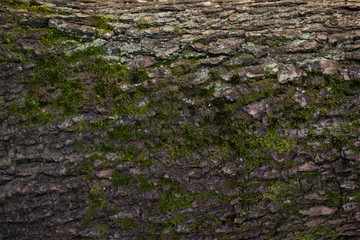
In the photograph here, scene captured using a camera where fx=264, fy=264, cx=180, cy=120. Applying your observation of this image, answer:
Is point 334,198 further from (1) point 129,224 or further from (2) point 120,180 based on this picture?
(2) point 120,180

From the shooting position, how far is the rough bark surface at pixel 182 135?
374 centimetres

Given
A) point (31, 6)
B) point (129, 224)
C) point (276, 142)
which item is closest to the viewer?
point (276, 142)

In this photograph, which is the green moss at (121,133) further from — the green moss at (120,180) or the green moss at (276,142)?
the green moss at (276,142)

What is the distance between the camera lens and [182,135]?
12.5ft

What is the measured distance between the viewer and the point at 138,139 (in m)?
Result: 3.84

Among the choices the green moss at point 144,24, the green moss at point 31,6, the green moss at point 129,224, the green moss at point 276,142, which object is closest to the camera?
the green moss at point 276,142

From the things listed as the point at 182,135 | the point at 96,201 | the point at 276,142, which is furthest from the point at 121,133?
the point at 276,142

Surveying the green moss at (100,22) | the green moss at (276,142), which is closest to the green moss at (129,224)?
the green moss at (276,142)

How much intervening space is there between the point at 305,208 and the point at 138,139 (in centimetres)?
264

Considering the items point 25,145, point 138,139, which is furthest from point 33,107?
point 138,139

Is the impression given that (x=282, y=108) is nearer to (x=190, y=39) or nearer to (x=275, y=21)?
(x=275, y=21)

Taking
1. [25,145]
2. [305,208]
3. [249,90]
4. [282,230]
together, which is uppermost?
[249,90]

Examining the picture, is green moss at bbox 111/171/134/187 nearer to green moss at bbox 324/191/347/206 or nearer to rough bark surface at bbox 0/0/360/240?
rough bark surface at bbox 0/0/360/240

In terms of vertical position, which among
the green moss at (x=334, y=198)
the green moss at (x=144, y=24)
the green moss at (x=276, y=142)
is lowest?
the green moss at (x=334, y=198)
